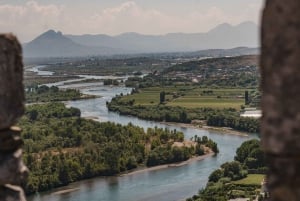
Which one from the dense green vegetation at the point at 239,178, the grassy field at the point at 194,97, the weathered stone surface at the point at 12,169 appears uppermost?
the weathered stone surface at the point at 12,169


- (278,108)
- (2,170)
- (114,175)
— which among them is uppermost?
(278,108)

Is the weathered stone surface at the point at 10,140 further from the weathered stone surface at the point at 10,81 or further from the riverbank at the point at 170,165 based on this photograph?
the riverbank at the point at 170,165

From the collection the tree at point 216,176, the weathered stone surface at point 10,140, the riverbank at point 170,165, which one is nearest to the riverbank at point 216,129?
the riverbank at point 170,165

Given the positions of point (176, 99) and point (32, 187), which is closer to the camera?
point (32, 187)

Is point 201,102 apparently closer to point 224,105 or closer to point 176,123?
point 224,105

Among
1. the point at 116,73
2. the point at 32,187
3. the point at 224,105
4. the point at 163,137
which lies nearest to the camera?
the point at 32,187

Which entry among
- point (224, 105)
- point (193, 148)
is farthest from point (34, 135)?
point (224, 105)

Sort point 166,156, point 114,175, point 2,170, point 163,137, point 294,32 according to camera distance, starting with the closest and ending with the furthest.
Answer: point 294,32
point 2,170
point 114,175
point 166,156
point 163,137
